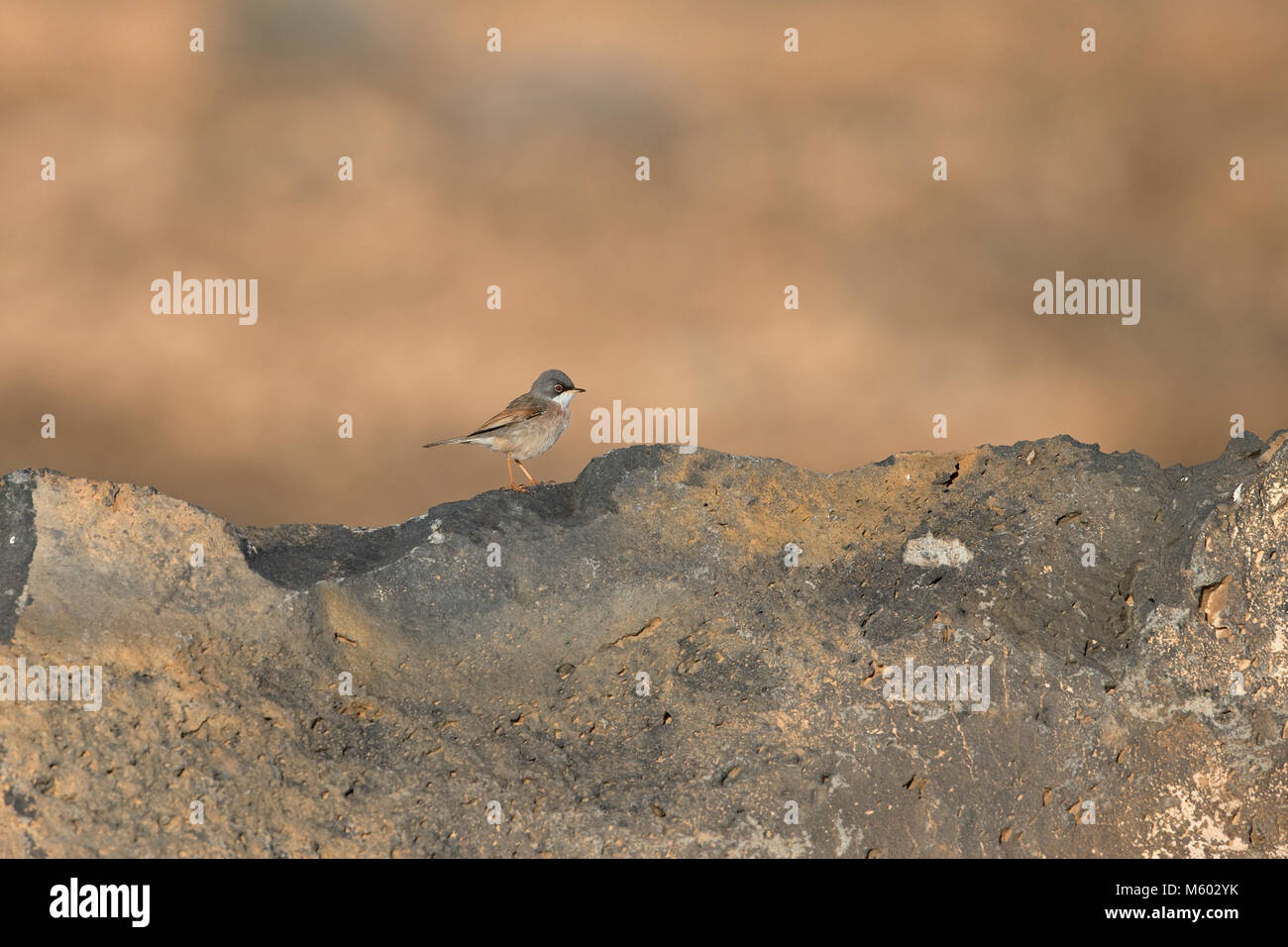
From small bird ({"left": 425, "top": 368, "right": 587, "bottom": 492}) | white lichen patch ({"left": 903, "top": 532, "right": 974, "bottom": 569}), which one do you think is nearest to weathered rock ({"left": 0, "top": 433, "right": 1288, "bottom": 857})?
white lichen patch ({"left": 903, "top": 532, "right": 974, "bottom": 569})

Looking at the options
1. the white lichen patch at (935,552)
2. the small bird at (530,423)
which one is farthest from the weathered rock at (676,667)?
the small bird at (530,423)

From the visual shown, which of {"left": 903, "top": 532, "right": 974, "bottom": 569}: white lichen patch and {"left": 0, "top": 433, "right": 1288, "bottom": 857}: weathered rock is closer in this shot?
{"left": 0, "top": 433, "right": 1288, "bottom": 857}: weathered rock

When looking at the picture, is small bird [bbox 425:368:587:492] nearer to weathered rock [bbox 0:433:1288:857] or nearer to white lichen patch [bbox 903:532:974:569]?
weathered rock [bbox 0:433:1288:857]

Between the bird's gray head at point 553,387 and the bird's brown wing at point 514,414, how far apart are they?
0.34ft

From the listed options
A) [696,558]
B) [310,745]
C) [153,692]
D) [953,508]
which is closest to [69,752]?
[153,692]

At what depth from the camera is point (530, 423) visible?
6652 millimetres

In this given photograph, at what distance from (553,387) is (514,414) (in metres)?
0.38

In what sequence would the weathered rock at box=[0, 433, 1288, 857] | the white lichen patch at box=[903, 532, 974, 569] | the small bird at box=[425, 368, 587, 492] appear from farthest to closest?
the small bird at box=[425, 368, 587, 492] < the white lichen patch at box=[903, 532, 974, 569] < the weathered rock at box=[0, 433, 1288, 857]

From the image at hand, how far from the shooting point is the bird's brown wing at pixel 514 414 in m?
6.57

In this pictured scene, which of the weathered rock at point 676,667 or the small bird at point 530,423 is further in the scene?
the small bird at point 530,423

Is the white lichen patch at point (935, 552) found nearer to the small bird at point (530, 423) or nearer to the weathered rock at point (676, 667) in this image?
the weathered rock at point (676, 667)

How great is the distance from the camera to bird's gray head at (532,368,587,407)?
6910 millimetres

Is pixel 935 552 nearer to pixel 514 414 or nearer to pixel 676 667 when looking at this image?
pixel 676 667

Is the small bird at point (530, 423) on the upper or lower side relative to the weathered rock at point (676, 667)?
upper
